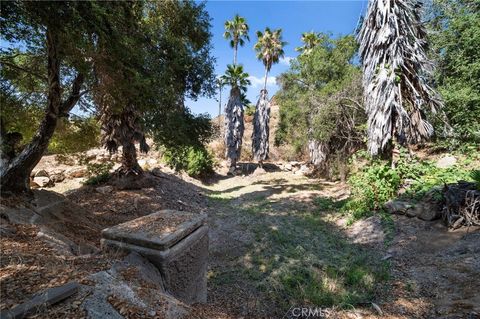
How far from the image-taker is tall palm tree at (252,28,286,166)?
74.2 feet

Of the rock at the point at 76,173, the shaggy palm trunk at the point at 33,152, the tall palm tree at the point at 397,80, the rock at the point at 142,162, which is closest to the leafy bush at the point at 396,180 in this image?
the tall palm tree at the point at 397,80

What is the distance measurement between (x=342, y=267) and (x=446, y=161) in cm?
729

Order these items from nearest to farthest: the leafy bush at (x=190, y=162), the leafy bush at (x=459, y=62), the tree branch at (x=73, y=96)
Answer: the tree branch at (x=73, y=96)
the leafy bush at (x=459, y=62)
the leafy bush at (x=190, y=162)

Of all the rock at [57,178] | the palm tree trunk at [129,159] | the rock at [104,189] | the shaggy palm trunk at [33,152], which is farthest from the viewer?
the rock at [57,178]

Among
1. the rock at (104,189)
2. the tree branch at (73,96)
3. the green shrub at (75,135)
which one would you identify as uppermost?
the tree branch at (73,96)

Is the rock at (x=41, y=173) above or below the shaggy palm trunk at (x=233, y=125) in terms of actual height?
below

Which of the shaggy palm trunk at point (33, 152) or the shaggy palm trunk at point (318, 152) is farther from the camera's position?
the shaggy palm trunk at point (318, 152)

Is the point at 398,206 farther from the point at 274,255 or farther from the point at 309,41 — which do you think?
the point at 309,41

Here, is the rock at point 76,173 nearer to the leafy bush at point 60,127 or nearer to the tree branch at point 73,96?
the leafy bush at point 60,127

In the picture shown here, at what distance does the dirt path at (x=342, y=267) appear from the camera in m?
3.53

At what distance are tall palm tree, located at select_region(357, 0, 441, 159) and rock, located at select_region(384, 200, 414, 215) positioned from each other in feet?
6.16

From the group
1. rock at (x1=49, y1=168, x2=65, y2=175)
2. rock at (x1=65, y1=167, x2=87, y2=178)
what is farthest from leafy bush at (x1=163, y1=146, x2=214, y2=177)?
rock at (x1=49, y1=168, x2=65, y2=175)

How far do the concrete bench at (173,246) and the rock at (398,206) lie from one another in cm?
614

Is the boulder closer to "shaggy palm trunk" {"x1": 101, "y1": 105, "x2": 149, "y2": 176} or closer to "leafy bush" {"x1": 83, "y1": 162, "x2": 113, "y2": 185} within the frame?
"leafy bush" {"x1": 83, "y1": 162, "x2": 113, "y2": 185}
